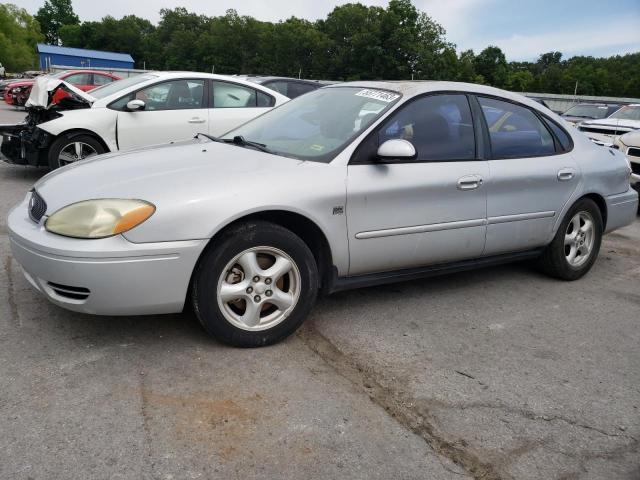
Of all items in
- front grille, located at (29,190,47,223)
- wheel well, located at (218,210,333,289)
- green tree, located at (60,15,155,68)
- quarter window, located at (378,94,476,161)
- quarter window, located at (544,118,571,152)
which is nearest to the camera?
front grille, located at (29,190,47,223)

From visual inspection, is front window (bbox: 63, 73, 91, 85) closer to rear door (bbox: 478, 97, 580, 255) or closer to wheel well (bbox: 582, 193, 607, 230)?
rear door (bbox: 478, 97, 580, 255)

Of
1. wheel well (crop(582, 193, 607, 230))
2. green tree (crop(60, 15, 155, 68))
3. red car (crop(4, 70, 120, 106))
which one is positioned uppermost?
green tree (crop(60, 15, 155, 68))

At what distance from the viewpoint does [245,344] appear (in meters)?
3.12

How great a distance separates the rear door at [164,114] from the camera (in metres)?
7.07

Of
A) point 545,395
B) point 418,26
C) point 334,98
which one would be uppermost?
point 418,26

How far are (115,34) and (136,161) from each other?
370 feet

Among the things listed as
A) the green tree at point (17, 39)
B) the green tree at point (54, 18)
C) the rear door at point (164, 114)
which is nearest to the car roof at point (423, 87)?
the rear door at point (164, 114)

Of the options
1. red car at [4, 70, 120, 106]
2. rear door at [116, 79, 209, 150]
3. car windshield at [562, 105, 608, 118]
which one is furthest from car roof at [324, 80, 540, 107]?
red car at [4, 70, 120, 106]

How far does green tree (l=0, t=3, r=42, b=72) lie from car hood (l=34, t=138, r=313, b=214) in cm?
7942

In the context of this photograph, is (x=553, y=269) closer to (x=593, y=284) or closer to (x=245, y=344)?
(x=593, y=284)

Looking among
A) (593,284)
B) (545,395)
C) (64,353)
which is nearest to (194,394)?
(64,353)

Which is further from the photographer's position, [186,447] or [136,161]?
[136,161]

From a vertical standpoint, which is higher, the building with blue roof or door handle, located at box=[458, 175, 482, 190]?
the building with blue roof

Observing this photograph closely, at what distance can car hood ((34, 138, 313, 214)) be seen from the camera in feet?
9.71
